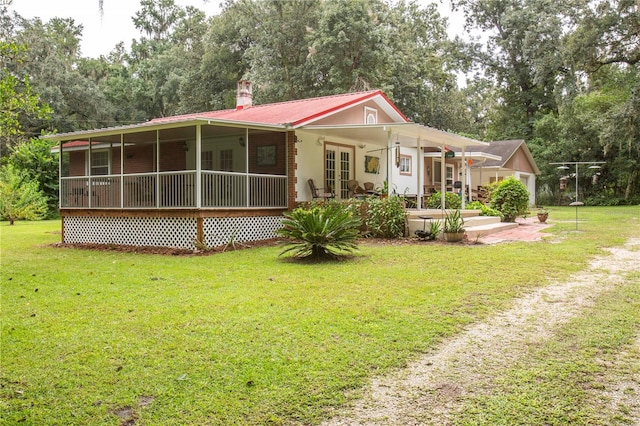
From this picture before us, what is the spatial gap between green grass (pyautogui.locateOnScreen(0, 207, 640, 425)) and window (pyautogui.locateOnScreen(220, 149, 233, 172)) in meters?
6.54

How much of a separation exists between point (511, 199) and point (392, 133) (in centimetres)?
565

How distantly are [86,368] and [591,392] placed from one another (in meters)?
3.62

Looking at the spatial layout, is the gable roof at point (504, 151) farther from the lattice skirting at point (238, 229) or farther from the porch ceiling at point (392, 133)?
the lattice skirting at point (238, 229)

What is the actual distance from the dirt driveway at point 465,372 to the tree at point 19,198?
22485 mm

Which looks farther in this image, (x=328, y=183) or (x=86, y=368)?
(x=328, y=183)

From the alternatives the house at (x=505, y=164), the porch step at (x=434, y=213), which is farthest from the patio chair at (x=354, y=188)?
the house at (x=505, y=164)

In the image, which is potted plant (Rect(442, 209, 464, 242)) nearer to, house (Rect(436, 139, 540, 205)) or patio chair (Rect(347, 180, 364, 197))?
patio chair (Rect(347, 180, 364, 197))

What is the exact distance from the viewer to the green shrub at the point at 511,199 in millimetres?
16922

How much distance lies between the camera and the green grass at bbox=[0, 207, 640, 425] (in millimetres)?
3295

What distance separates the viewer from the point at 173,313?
215 inches

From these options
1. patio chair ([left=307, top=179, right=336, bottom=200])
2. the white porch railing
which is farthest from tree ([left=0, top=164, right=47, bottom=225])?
patio chair ([left=307, top=179, right=336, bottom=200])

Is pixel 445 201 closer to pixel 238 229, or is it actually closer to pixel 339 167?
pixel 339 167

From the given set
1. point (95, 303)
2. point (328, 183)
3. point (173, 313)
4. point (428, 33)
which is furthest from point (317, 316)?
point (428, 33)

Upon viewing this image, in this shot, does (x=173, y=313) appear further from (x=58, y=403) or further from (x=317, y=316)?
(x=58, y=403)
